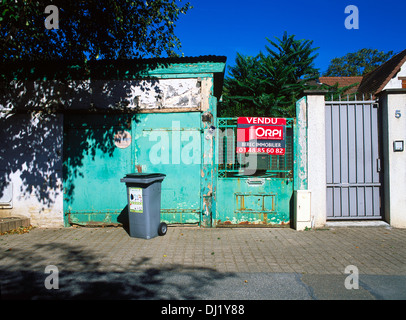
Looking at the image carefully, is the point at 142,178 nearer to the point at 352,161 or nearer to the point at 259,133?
the point at 259,133

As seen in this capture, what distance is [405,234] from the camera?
20.3 feet

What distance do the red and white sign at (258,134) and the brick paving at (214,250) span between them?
71.9 inches

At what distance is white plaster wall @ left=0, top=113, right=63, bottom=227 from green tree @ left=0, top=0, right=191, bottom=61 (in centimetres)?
153

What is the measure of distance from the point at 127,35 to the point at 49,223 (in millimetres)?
4953

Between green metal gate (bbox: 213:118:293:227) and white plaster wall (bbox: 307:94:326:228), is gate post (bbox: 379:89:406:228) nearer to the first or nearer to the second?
white plaster wall (bbox: 307:94:326:228)

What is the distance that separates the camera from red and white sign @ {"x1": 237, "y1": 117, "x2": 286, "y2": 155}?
6633 mm

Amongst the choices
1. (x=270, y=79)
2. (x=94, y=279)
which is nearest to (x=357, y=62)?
(x=270, y=79)

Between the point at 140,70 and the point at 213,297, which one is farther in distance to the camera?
the point at 140,70

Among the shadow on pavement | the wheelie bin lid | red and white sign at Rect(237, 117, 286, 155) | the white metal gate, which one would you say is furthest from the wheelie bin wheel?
the white metal gate

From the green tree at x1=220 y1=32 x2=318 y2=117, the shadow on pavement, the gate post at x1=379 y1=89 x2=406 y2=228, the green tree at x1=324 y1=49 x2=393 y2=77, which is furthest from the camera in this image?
the green tree at x1=324 y1=49 x2=393 y2=77

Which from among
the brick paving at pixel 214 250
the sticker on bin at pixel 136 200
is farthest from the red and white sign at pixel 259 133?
the sticker on bin at pixel 136 200

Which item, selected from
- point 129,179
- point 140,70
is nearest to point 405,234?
point 129,179
